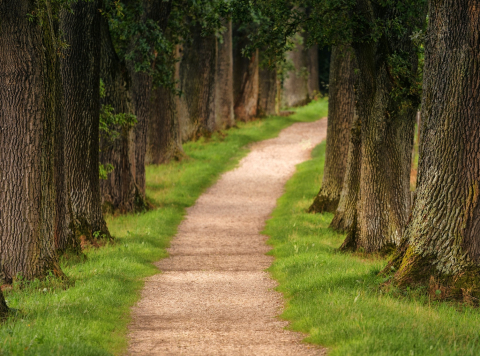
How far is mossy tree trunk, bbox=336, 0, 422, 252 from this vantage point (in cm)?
1198

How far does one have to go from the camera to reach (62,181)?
11227 millimetres

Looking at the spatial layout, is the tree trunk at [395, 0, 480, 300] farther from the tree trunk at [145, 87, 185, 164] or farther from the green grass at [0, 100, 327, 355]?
the tree trunk at [145, 87, 185, 164]

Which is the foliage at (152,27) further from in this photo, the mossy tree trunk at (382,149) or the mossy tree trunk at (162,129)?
the mossy tree trunk at (162,129)

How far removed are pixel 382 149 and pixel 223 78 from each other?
20.8 meters

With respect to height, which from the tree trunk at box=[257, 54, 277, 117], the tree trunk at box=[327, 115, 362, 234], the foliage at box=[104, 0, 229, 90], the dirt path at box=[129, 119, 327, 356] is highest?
the foliage at box=[104, 0, 229, 90]

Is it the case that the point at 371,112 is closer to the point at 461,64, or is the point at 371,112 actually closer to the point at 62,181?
the point at 461,64

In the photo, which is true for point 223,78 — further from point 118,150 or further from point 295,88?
point 295,88

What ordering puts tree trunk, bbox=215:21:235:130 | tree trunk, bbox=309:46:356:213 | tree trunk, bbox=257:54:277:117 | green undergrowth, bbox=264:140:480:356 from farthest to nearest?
1. tree trunk, bbox=257:54:277:117
2. tree trunk, bbox=215:21:235:130
3. tree trunk, bbox=309:46:356:213
4. green undergrowth, bbox=264:140:480:356

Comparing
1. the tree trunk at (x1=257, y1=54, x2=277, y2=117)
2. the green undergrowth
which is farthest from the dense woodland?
the tree trunk at (x1=257, y1=54, x2=277, y2=117)

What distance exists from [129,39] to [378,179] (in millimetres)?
8387

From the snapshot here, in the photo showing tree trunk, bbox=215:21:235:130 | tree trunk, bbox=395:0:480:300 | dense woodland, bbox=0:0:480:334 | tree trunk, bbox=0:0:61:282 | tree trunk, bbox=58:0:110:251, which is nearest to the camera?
tree trunk, bbox=395:0:480:300

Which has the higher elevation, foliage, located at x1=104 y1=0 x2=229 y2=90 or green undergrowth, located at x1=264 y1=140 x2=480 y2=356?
foliage, located at x1=104 y1=0 x2=229 y2=90

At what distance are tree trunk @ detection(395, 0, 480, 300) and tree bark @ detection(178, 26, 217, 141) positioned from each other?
799 inches

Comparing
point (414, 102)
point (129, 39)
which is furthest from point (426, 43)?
point (129, 39)
